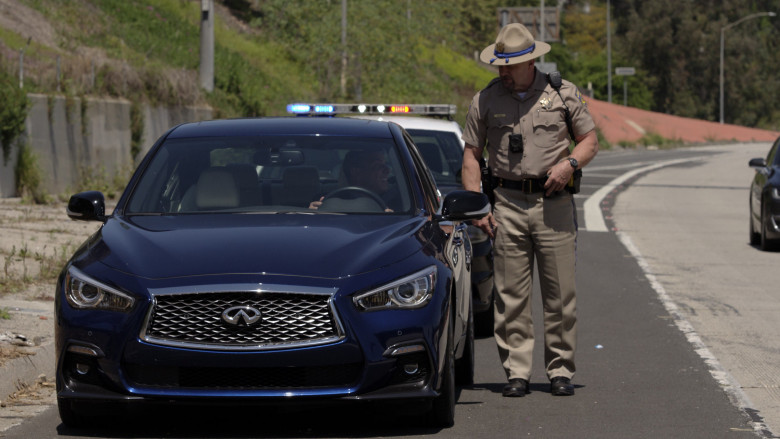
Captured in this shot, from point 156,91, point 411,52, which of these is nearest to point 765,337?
point 156,91

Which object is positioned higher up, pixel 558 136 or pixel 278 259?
pixel 558 136

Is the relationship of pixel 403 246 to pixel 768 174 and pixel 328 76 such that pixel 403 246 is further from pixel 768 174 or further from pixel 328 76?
pixel 328 76

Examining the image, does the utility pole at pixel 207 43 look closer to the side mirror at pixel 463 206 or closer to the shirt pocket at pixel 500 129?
the shirt pocket at pixel 500 129

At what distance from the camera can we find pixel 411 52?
4053 centimetres

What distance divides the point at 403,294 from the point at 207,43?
2444 centimetres

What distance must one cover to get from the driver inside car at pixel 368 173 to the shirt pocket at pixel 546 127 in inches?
32.3

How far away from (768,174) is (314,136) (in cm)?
1128

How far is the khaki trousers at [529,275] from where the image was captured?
7.54 m

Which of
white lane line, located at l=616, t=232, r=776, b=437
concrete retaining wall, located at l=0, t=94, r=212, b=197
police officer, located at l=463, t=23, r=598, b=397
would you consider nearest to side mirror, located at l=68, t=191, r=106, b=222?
police officer, located at l=463, t=23, r=598, b=397

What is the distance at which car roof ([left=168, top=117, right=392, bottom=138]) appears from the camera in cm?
754

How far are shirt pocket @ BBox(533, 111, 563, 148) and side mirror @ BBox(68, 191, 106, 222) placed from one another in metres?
2.28

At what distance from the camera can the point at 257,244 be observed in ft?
20.4

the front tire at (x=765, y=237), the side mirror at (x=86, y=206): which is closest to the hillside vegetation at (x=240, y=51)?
the front tire at (x=765, y=237)

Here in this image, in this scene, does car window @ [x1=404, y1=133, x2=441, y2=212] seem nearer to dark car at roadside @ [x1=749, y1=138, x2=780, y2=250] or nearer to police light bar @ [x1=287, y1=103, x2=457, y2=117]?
police light bar @ [x1=287, y1=103, x2=457, y2=117]
